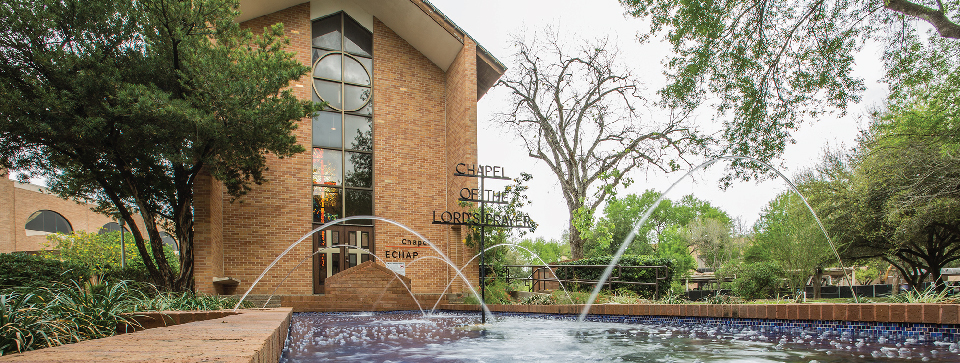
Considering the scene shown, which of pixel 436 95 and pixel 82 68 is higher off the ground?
pixel 436 95

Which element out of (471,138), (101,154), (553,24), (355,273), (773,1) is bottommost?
(355,273)

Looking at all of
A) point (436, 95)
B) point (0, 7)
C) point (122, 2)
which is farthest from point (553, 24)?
point (0, 7)

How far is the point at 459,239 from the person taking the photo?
1697 cm

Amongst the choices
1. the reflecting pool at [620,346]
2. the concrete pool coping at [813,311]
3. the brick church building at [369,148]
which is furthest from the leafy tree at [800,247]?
the reflecting pool at [620,346]

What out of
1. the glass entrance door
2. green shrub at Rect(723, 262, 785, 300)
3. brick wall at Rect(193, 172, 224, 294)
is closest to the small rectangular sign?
the glass entrance door

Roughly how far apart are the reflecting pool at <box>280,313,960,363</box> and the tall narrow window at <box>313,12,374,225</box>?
399 inches

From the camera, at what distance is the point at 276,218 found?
52.2 ft

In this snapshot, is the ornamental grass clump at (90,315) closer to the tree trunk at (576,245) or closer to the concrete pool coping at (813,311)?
the concrete pool coping at (813,311)

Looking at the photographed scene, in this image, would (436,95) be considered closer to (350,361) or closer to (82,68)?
(82,68)

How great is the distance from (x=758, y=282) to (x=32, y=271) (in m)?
21.0

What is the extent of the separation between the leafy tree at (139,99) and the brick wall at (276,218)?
3015 millimetres

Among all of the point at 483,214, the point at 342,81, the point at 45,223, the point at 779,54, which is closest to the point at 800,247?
the point at 779,54

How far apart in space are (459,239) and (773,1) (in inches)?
421

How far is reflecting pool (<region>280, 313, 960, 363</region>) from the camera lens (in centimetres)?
415
